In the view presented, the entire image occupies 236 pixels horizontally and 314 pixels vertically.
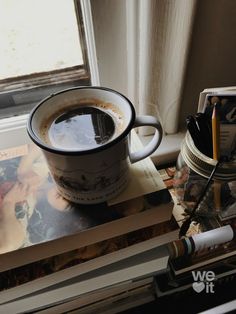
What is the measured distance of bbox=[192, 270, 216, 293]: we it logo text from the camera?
1.98 feet

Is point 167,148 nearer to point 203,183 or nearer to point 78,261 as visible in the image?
point 203,183

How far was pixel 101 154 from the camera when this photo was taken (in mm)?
336

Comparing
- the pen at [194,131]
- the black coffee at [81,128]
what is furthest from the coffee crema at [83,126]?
the pen at [194,131]

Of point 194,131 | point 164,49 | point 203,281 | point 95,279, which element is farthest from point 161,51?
point 203,281

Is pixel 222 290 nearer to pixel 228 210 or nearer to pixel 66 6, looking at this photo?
pixel 228 210

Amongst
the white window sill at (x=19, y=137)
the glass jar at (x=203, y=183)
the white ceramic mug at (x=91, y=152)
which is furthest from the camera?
the white window sill at (x=19, y=137)

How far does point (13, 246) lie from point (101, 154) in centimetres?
16

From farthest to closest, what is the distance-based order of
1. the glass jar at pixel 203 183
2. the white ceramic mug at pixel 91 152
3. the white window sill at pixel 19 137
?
the white window sill at pixel 19 137
the glass jar at pixel 203 183
the white ceramic mug at pixel 91 152

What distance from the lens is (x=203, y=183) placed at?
0.50 m

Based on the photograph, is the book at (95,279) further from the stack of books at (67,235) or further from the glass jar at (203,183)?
the glass jar at (203,183)

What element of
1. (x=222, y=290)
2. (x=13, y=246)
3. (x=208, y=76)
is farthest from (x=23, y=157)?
(x=222, y=290)

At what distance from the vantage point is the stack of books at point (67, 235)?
40 centimetres

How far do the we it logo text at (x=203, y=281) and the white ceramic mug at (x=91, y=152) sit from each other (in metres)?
0.29

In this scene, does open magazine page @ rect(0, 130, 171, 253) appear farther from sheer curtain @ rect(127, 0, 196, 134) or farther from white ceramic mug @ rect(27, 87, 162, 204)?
sheer curtain @ rect(127, 0, 196, 134)
